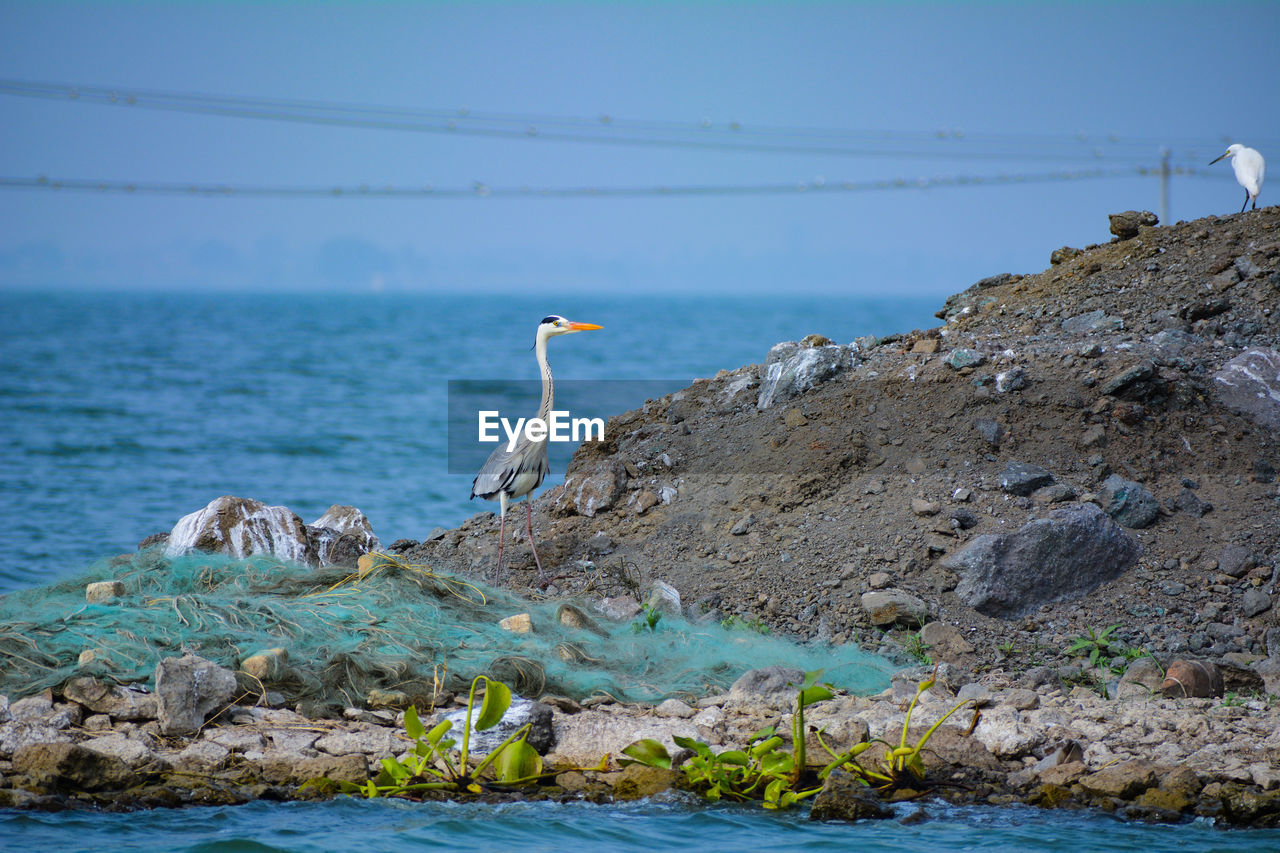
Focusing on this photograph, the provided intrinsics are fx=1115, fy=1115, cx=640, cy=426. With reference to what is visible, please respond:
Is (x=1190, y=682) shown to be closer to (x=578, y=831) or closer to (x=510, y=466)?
(x=578, y=831)

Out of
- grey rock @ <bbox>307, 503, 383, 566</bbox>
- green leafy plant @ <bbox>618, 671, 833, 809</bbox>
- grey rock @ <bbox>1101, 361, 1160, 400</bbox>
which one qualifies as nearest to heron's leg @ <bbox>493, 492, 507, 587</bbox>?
grey rock @ <bbox>307, 503, 383, 566</bbox>

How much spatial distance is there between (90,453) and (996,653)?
16589 millimetres

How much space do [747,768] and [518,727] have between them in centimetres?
106

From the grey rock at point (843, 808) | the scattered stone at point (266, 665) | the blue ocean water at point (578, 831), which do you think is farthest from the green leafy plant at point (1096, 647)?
the scattered stone at point (266, 665)

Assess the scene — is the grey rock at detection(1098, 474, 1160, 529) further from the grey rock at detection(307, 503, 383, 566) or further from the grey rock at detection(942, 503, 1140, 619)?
the grey rock at detection(307, 503, 383, 566)

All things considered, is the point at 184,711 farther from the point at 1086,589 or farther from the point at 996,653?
the point at 1086,589

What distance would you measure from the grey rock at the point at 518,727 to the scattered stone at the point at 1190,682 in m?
3.23

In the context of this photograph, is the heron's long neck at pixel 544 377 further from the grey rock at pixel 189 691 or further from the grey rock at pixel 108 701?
the grey rock at pixel 108 701

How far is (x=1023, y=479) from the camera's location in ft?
24.8

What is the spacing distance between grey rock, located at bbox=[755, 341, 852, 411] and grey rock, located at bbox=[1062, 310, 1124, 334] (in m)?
1.82

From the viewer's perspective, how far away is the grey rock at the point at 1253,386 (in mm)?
8117

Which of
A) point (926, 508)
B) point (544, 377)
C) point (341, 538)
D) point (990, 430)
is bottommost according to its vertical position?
point (341, 538)

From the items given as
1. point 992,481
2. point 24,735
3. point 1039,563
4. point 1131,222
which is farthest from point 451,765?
point 1131,222

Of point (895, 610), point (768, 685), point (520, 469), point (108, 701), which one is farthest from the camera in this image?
point (520, 469)
